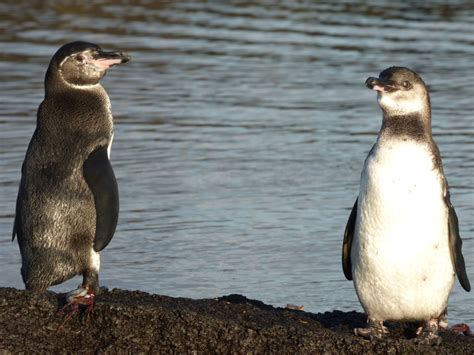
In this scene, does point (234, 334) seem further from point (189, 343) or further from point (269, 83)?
point (269, 83)

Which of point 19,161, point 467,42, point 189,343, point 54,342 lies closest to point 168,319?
point 189,343

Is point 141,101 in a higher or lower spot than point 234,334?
lower

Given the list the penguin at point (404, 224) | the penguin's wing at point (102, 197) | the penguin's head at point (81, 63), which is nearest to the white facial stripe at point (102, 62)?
the penguin's head at point (81, 63)

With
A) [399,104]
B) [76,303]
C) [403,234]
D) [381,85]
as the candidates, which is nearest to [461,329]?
[403,234]

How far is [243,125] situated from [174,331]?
5.82m

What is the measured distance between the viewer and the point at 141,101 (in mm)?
12500

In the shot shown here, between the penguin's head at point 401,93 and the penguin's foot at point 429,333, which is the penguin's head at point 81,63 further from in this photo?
the penguin's foot at point 429,333

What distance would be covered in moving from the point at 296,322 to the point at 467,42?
10190mm

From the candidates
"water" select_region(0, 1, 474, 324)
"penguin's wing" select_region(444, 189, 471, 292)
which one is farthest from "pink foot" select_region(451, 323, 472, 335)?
"water" select_region(0, 1, 474, 324)

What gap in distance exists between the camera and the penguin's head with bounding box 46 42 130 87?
21.3 feet

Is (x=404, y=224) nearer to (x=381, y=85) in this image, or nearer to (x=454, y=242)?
(x=454, y=242)

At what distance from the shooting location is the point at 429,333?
5641 mm

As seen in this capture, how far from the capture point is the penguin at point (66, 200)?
6.16m

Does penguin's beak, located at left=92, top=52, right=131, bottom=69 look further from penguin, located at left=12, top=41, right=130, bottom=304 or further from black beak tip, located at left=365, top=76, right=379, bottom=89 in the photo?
black beak tip, located at left=365, top=76, right=379, bottom=89
